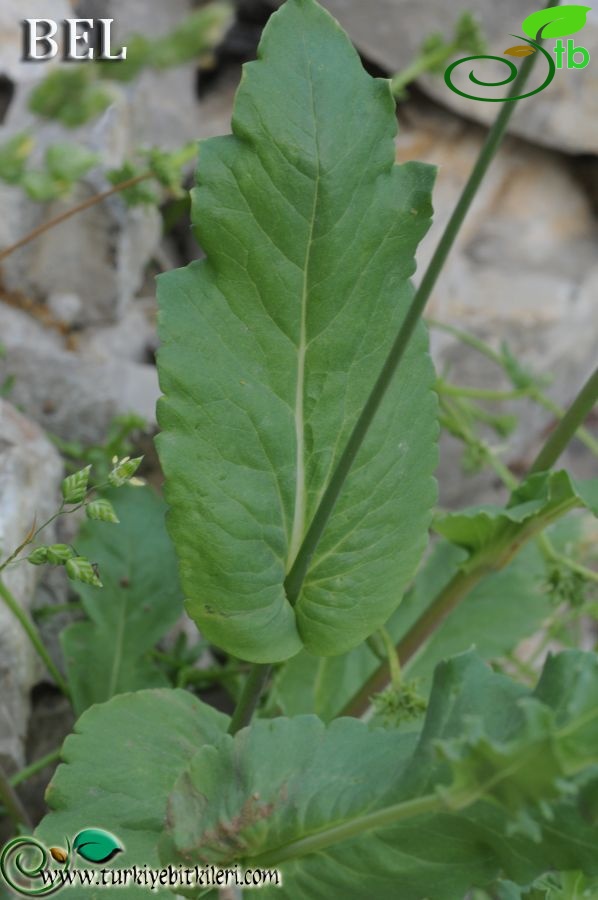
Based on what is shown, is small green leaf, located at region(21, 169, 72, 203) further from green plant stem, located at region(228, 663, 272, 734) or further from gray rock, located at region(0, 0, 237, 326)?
green plant stem, located at region(228, 663, 272, 734)

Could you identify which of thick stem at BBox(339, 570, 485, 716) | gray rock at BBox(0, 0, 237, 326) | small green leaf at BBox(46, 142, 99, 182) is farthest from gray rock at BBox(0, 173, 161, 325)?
thick stem at BBox(339, 570, 485, 716)

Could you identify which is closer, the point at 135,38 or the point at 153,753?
the point at 153,753

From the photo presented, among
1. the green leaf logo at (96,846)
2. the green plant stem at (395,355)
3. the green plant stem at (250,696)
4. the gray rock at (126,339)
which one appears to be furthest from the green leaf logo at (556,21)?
the gray rock at (126,339)

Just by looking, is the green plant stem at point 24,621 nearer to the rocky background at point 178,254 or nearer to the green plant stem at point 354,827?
the rocky background at point 178,254

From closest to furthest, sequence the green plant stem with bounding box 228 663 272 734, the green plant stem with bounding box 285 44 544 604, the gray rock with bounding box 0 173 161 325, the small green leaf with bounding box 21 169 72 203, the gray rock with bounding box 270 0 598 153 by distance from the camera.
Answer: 1. the green plant stem with bounding box 285 44 544 604
2. the green plant stem with bounding box 228 663 272 734
3. the small green leaf with bounding box 21 169 72 203
4. the gray rock with bounding box 0 173 161 325
5. the gray rock with bounding box 270 0 598 153

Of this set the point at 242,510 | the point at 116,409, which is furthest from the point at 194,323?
the point at 116,409

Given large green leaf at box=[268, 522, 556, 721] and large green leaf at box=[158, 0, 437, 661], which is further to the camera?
large green leaf at box=[268, 522, 556, 721]

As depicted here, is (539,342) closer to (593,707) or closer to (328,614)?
(328,614)
